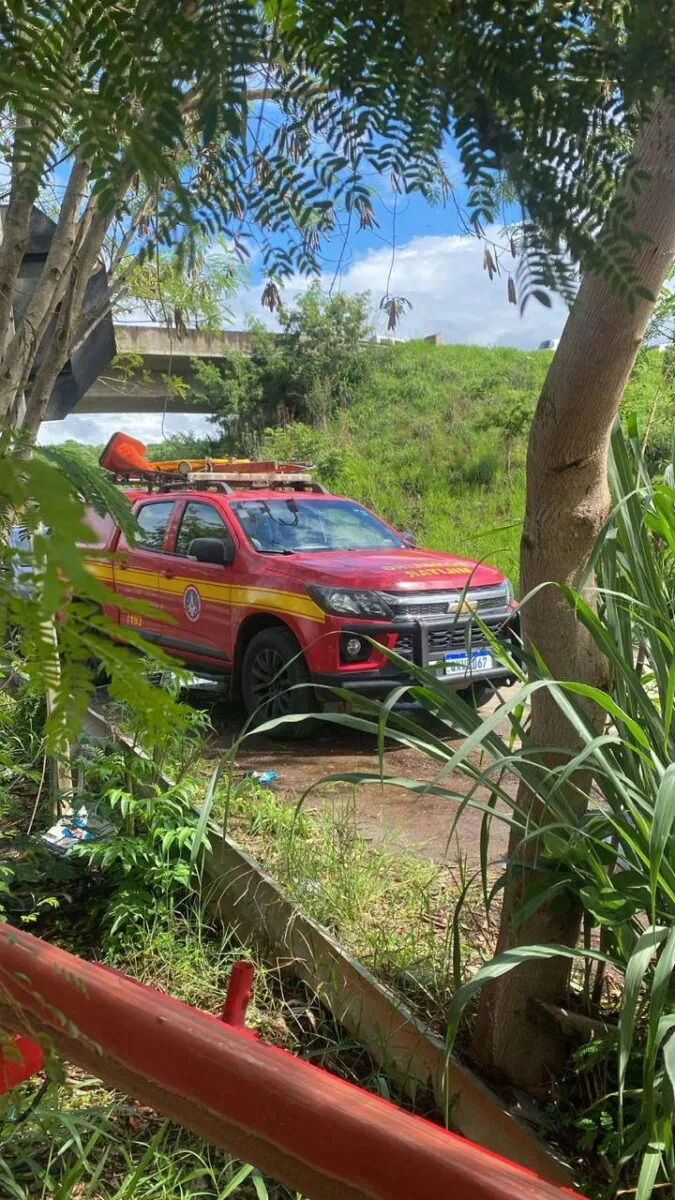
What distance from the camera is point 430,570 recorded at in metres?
6.68

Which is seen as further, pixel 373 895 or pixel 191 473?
pixel 191 473

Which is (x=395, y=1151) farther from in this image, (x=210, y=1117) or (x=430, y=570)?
(x=430, y=570)

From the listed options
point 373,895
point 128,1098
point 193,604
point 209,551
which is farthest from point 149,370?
point 128,1098

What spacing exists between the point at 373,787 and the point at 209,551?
7.28 feet

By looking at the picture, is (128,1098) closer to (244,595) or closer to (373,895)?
(373,895)

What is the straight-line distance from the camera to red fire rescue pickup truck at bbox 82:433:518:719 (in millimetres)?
6270

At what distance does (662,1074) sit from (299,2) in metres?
1.95

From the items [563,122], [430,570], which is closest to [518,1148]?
[563,122]

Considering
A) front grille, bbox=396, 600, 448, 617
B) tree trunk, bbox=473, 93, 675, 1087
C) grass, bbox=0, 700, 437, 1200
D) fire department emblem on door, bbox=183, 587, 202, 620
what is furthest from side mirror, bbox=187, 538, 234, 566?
tree trunk, bbox=473, 93, 675, 1087

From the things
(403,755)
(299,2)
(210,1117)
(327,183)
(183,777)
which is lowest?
(403,755)

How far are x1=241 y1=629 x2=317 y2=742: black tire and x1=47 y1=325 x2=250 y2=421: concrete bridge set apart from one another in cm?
164

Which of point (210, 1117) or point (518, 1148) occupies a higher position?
point (210, 1117)

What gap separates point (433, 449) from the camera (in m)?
17.2

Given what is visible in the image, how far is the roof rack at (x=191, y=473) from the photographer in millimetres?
8578
